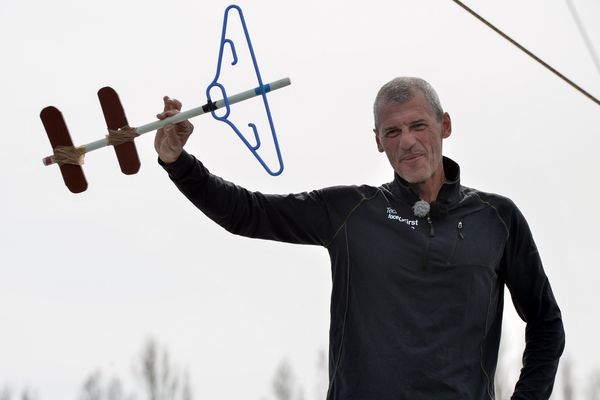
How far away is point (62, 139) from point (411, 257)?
145 cm

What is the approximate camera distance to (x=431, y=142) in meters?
4.02

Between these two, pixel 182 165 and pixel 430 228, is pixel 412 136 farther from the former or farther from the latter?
pixel 182 165

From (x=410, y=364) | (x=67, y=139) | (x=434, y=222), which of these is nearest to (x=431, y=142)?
(x=434, y=222)

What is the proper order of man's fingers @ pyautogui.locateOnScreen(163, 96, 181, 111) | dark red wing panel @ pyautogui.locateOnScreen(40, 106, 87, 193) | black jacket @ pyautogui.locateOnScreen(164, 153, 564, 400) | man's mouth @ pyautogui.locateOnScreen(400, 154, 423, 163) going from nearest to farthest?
black jacket @ pyautogui.locateOnScreen(164, 153, 564, 400) → man's fingers @ pyautogui.locateOnScreen(163, 96, 181, 111) → man's mouth @ pyautogui.locateOnScreen(400, 154, 423, 163) → dark red wing panel @ pyautogui.locateOnScreen(40, 106, 87, 193)

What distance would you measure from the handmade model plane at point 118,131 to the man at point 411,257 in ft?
0.56

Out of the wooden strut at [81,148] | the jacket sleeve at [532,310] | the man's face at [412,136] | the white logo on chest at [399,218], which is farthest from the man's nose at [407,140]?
the wooden strut at [81,148]

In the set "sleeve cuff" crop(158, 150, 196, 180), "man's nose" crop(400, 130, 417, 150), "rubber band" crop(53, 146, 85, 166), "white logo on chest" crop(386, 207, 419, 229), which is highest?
"rubber band" crop(53, 146, 85, 166)

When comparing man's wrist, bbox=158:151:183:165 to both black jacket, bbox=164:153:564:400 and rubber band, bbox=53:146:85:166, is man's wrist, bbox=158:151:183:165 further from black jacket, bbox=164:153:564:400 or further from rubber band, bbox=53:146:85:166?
rubber band, bbox=53:146:85:166

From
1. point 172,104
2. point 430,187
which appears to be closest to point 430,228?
point 430,187

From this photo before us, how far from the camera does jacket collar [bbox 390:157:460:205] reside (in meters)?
4.10

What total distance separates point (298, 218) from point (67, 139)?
Result: 0.97m

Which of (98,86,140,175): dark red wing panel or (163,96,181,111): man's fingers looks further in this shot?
(98,86,140,175): dark red wing panel

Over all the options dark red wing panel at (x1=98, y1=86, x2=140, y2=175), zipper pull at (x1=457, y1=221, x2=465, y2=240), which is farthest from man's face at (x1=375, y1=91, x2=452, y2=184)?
dark red wing panel at (x1=98, y1=86, x2=140, y2=175)

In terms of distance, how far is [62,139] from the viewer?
163 inches
